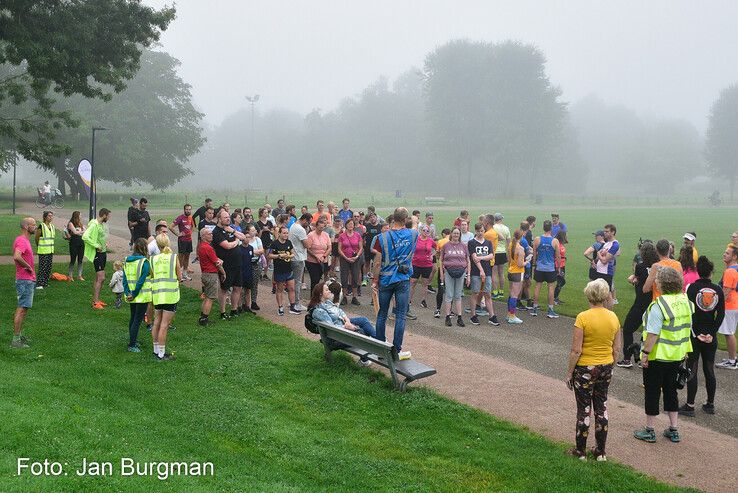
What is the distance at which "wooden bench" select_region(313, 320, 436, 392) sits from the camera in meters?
7.44

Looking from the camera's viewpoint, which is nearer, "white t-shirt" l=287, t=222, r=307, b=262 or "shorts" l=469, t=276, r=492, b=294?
"shorts" l=469, t=276, r=492, b=294

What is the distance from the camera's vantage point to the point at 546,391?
807 cm

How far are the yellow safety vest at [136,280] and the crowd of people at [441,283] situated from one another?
0.01 metres

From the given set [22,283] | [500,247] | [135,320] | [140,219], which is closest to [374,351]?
[135,320]

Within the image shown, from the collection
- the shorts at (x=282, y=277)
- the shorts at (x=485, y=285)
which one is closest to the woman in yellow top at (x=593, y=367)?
the shorts at (x=485, y=285)

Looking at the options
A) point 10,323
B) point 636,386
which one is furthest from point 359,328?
point 10,323

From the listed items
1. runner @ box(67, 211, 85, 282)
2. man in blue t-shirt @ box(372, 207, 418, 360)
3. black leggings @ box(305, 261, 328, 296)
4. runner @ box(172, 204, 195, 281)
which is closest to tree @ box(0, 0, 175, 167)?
runner @ box(67, 211, 85, 282)

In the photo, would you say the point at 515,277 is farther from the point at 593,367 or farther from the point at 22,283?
the point at 22,283

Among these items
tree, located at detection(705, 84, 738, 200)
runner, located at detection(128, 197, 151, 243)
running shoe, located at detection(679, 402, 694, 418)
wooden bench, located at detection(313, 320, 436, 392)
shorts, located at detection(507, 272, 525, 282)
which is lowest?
running shoe, located at detection(679, 402, 694, 418)

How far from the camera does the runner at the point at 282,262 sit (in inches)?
477

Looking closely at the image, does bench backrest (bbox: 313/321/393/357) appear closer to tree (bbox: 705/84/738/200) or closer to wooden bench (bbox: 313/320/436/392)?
wooden bench (bbox: 313/320/436/392)

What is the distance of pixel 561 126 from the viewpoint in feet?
266

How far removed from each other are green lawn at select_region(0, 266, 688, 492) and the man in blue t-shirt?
2.67 feet

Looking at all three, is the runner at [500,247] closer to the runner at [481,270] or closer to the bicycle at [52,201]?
the runner at [481,270]
